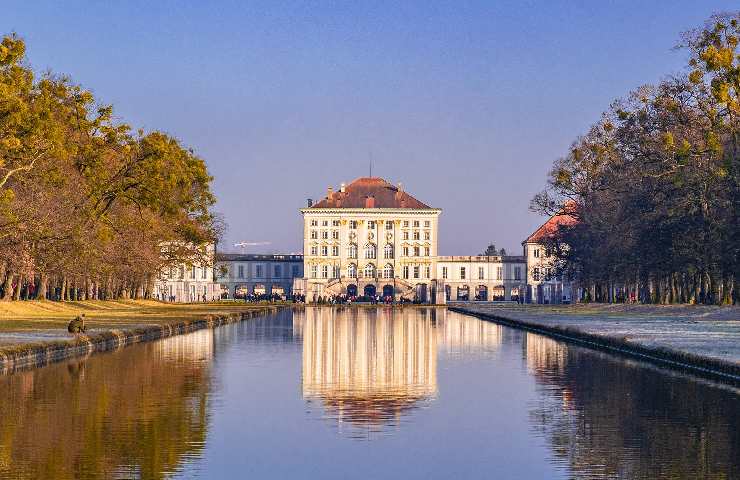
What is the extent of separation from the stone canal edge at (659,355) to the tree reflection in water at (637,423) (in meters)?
0.84

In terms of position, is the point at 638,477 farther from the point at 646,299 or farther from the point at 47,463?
the point at 646,299

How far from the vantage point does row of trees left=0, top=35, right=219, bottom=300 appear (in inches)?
1982

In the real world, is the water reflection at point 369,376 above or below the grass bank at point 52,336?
below

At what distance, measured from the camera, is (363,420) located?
58.3 ft

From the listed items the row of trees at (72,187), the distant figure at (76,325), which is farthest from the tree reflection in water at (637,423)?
the row of trees at (72,187)

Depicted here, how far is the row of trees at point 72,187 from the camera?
50.3 metres

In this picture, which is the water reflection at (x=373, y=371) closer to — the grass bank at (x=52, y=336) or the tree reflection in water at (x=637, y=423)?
the tree reflection in water at (x=637, y=423)

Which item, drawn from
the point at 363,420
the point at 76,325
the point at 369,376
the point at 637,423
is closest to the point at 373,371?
the point at 369,376

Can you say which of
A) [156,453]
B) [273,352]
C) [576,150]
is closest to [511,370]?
[273,352]

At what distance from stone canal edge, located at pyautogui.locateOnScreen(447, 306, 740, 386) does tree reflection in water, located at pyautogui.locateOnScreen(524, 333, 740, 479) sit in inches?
32.9

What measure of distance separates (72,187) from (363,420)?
50115mm

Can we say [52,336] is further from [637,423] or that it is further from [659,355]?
[637,423]

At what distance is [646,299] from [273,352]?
67.7m

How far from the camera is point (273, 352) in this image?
36562mm
